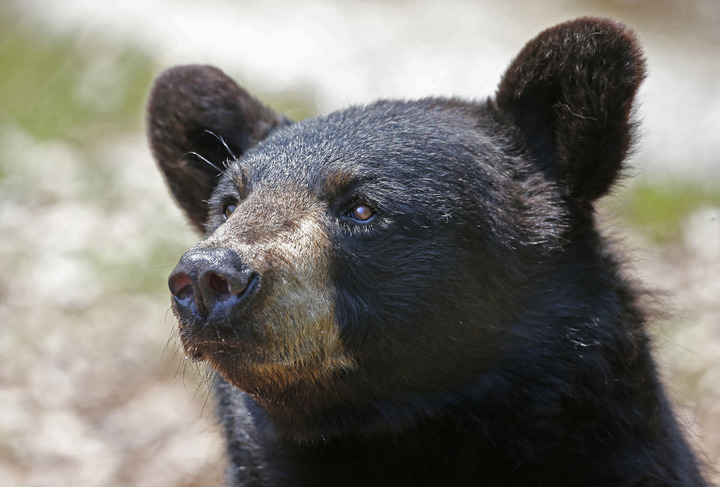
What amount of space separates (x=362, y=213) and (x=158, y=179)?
624cm

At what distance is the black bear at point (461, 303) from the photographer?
3422 mm

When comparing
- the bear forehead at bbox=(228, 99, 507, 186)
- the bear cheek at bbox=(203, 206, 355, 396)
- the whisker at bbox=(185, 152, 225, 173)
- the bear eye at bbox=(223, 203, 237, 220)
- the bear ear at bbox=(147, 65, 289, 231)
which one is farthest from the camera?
the bear ear at bbox=(147, 65, 289, 231)

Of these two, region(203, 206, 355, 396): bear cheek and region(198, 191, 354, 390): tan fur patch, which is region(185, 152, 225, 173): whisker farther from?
region(203, 206, 355, 396): bear cheek

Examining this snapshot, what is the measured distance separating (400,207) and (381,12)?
8591mm

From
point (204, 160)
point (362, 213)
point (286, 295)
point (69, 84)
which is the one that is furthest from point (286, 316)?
point (69, 84)

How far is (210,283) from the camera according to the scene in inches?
119

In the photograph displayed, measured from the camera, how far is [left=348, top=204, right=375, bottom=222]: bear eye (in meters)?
3.49

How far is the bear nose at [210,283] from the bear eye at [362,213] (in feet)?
1.82

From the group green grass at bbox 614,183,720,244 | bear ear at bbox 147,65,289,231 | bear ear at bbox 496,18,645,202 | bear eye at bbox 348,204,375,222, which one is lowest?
bear eye at bbox 348,204,375,222

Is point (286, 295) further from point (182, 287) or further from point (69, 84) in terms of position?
point (69, 84)

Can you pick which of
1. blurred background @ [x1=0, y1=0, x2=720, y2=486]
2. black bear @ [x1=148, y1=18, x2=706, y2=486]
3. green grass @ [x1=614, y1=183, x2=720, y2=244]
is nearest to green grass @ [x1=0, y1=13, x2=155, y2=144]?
blurred background @ [x1=0, y1=0, x2=720, y2=486]

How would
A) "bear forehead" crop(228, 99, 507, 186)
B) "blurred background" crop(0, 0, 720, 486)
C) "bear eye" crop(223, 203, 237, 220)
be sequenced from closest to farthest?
"bear forehead" crop(228, 99, 507, 186) < "bear eye" crop(223, 203, 237, 220) < "blurred background" crop(0, 0, 720, 486)

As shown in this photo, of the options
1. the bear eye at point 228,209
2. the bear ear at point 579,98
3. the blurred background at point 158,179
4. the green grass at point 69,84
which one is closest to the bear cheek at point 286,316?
the bear eye at point 228,209

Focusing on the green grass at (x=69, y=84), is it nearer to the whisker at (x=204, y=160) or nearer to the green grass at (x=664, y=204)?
the green grass at (x=664, y=204)
